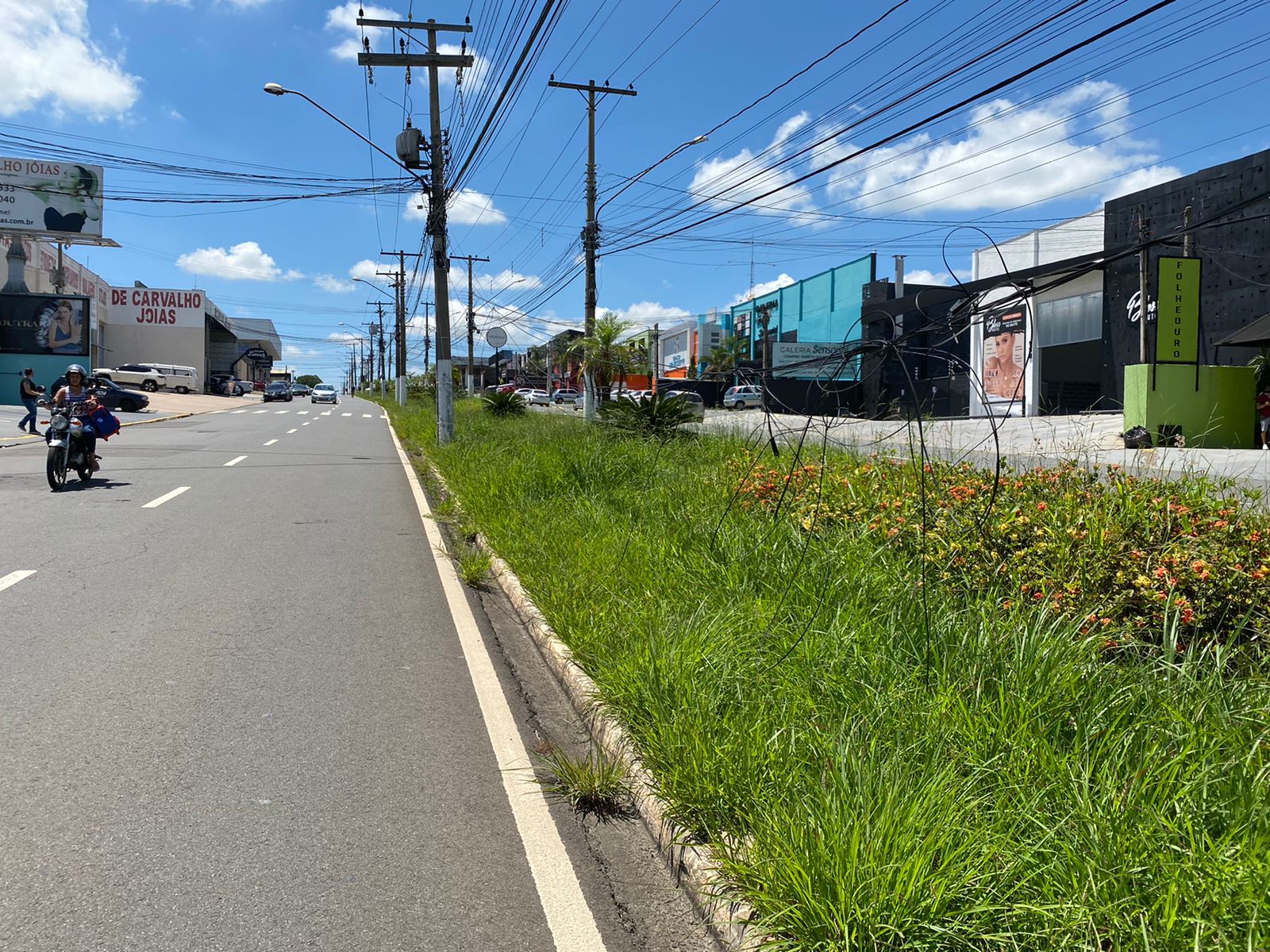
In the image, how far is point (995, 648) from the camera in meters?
4.30

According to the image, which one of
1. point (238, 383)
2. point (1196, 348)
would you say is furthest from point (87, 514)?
point (238, 383)

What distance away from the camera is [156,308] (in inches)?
2950

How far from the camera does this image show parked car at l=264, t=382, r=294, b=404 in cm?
6781

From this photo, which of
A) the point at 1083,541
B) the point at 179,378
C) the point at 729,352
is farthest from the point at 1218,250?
the point at 179,378

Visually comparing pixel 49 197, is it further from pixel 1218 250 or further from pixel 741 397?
pixel 1218 250

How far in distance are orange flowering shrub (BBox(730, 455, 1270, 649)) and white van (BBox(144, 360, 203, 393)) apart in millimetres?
62483

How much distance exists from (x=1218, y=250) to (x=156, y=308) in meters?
73.2

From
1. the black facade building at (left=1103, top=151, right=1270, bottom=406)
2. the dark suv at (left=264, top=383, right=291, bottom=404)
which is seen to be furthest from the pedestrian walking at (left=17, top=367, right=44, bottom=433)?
the dark suv at (left=264, top=383, right=291, bottom=404)

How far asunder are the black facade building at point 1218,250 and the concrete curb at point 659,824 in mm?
17626

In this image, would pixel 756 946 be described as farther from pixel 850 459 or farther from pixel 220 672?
pixel 850 459

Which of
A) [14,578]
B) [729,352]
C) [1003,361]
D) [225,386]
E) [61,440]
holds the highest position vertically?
[729,352]

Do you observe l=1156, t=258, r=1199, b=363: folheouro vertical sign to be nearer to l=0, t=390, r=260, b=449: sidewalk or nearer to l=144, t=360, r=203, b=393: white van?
l=0, t=390, r=260, b=449: sidewalk

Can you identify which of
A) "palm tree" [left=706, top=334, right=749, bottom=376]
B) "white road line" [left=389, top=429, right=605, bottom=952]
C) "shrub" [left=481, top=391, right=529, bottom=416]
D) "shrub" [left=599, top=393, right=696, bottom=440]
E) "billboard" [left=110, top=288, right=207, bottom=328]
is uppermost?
"billboard" [left=110, top=288, right=207, bottom=328]

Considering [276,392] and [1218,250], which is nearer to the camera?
[1218,250]
